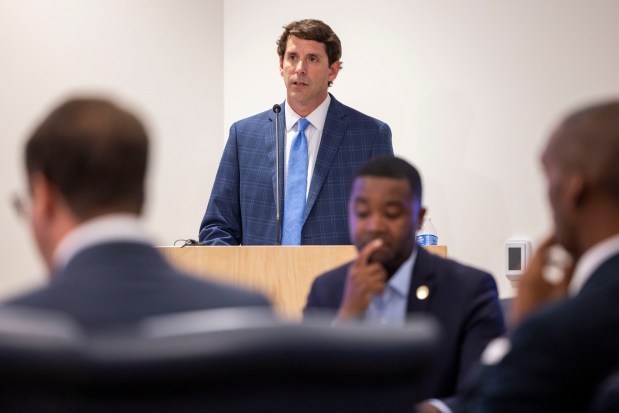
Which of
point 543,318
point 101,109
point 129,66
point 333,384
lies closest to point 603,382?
point 543,318

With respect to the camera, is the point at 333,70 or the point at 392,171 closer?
the point at 392,171

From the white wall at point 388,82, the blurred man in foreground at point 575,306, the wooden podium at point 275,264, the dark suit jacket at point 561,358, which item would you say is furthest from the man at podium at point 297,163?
the dark suit jacket at point 561,358

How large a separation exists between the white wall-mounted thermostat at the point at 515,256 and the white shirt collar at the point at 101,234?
4406mm

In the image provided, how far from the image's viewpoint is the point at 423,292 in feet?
8.54

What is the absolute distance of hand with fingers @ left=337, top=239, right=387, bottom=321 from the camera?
250 centimetres

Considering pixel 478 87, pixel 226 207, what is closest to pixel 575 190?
pixel 226 207

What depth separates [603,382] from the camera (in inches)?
53.9

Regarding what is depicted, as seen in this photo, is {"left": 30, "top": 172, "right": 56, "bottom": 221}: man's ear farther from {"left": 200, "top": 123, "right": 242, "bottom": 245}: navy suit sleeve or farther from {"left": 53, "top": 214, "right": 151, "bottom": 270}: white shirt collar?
{"left": 200, "top": 123, "right": 242, "bottom": 245}: navy suit sleeve

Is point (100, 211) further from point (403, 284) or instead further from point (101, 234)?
point (403, 284)

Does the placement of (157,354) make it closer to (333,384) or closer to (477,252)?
(333,384)

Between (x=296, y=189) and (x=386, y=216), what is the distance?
2.11m

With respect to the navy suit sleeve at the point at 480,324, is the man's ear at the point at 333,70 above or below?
above

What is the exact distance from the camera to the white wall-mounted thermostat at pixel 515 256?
5.49 m

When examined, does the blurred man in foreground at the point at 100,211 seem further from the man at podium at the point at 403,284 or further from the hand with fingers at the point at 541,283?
the man at podium at the point at 403,284
